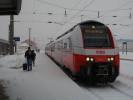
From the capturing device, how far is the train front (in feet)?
48.7

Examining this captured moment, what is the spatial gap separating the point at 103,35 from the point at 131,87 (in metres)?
2.85

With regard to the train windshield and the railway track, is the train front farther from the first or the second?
the railway track

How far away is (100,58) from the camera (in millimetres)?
14906

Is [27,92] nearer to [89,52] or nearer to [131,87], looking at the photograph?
[89,52]

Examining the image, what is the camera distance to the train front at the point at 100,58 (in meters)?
14.8

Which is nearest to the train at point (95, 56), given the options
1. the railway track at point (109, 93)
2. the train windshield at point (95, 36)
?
the train windshield at point (95, 36)

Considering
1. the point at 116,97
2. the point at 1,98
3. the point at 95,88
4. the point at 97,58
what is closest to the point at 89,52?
the point at 97,58

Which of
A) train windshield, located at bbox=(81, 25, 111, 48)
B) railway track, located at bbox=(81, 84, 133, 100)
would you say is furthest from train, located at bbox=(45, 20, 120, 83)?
railway track, located at bbox=(81, 84, 133, 100)

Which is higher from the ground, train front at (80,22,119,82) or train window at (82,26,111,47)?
train window at (82,26,111,47)

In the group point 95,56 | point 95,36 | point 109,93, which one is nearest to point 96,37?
point 95,36

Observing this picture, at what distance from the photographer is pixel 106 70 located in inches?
585

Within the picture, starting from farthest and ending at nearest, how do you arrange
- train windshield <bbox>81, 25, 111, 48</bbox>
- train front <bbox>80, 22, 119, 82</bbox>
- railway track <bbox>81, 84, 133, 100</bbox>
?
1. train windshield <bbox>81, 25, 111, 48</bbox>
2. train front <bbox>80, 22, 119, 82</bbox>
3. railway track <bbox>81, 84, 133, 100</bbox>

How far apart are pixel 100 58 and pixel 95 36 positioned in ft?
4.07

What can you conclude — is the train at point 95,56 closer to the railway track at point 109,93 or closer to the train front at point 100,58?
the train front at point 100,58
